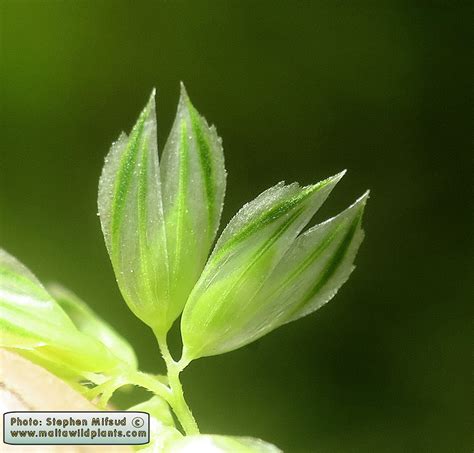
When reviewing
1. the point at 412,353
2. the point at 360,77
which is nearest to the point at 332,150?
the point at 360,77

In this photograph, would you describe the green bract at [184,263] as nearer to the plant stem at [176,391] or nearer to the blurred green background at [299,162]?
the plant stem at [176,391]

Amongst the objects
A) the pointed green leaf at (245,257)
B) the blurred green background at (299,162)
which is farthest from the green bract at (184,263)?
the blurred green background at (299,162)

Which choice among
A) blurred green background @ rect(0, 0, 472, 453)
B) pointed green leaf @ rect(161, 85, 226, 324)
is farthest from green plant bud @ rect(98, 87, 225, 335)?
blurred green background @ rect(0, 0, 472, 453)

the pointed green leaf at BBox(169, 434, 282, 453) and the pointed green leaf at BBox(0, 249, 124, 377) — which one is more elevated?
the pointed green leaf at BBox(0, 249, 124, 377)

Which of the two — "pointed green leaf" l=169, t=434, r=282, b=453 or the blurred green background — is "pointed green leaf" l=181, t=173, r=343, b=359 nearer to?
"pointed green leaf" l=169, t=434, r=282, b=453
